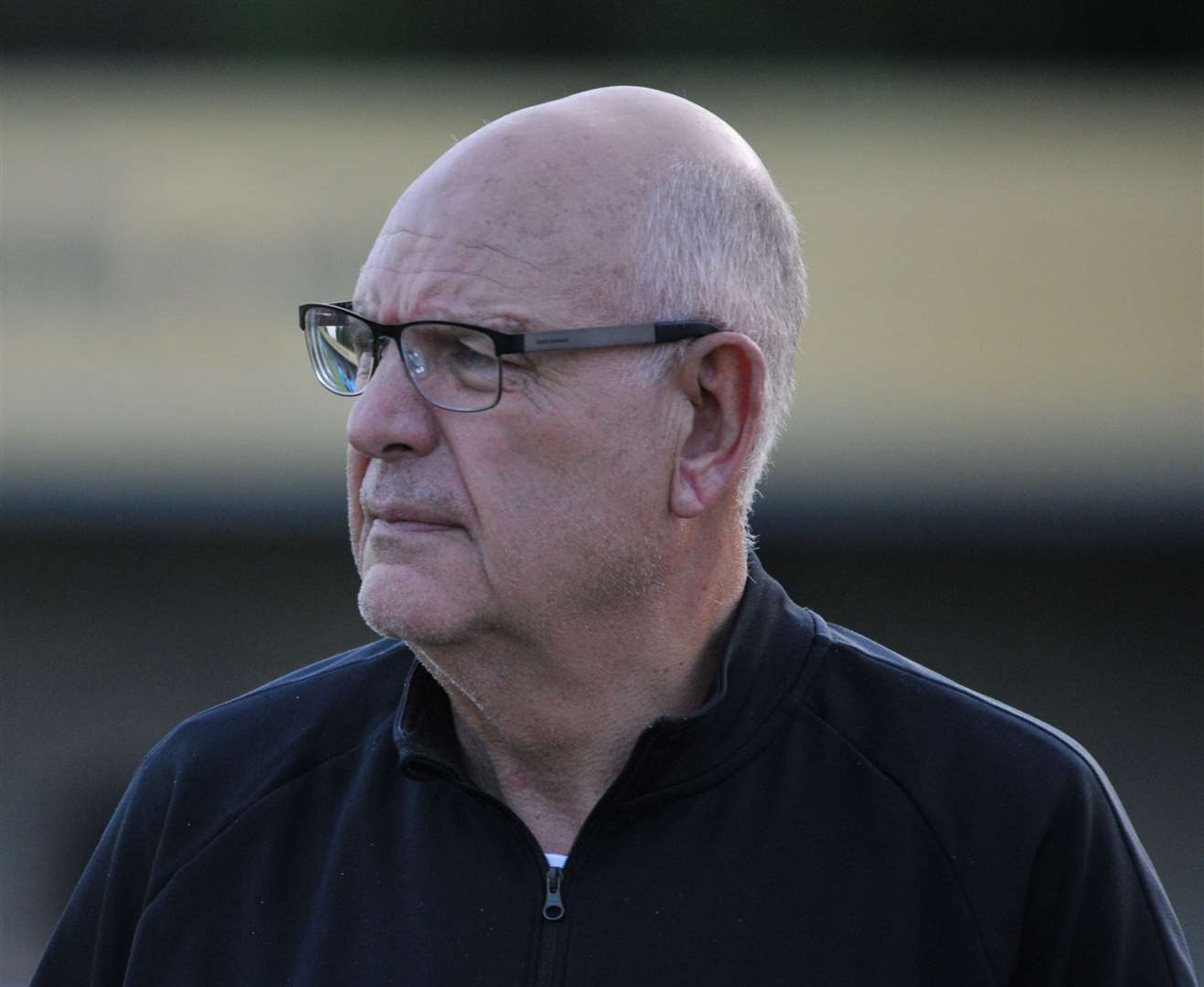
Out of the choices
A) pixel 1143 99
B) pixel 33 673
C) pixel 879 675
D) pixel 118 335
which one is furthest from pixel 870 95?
pixel 879 675

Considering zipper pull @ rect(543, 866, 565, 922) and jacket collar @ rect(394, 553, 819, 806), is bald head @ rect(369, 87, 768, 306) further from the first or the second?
zipper pull @ rect(543, 866, 565, 922)

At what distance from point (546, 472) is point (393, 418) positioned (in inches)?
7.6

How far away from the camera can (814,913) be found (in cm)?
192

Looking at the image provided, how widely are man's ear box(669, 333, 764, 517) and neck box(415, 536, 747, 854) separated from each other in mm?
114

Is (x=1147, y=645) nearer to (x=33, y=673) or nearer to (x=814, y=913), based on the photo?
(x=33, y=673)

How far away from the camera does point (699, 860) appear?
196 centimetres

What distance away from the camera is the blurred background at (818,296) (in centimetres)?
619

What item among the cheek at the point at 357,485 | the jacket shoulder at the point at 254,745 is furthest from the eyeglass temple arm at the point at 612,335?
the jacket shoulder at the point at 254,745

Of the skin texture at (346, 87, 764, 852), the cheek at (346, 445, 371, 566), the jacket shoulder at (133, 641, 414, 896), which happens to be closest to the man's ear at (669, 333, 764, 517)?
the skin texture at (346, 87, 764, 852)

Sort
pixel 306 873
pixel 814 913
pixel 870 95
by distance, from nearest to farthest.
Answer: pixel 814 913
pixel 306 873
pixel 870 95

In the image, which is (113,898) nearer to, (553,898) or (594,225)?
(553,898)

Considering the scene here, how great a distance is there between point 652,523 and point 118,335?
476 centimetres

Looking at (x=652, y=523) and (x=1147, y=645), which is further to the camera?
(x=1147, y=645)

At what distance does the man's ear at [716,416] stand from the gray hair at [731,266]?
1.2 inches
